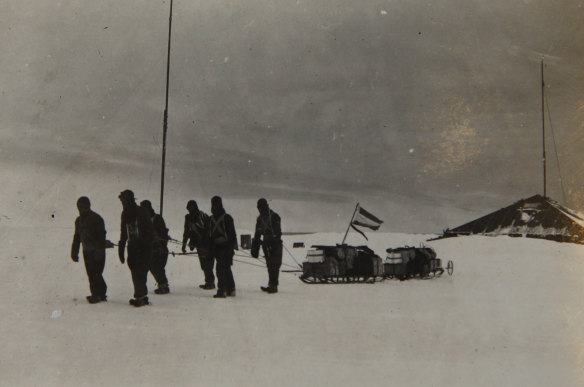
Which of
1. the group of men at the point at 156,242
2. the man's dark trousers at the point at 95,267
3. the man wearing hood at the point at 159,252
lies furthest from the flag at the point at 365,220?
the man's dark trousers at the point at 95,267

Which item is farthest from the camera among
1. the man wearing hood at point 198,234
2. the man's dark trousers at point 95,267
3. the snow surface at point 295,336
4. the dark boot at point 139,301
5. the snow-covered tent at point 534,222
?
the snow-covered tent at point 534,222

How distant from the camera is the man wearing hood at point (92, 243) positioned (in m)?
9.19

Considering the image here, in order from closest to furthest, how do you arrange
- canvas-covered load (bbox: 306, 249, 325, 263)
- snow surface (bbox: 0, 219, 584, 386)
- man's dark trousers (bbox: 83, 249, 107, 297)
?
1. snow surface (bbox: 0, 219, 584, 386)
2. man's dark trousers (bbox: 83, 249, 107, 297)
3. canvas-covered load (bbox: 306, 249, 325, 263)

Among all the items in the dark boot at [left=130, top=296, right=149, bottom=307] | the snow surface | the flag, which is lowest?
the snow surface

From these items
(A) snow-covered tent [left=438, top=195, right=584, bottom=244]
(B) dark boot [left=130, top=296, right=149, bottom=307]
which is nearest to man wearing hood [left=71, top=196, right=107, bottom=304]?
(B) dark boot [left=130, top=296, right=149, bottom=307]

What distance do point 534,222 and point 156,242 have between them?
83.9ft

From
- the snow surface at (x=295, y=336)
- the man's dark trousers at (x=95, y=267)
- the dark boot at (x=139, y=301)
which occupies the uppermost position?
the man's dark trousers at (x=95, y=267)

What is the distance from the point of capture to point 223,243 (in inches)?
424

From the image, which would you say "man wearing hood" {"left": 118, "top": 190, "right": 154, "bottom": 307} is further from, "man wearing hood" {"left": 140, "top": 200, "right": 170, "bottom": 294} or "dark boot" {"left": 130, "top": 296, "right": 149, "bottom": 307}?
"man wearing hood" {"left": 140, "top": 200, "right": 170, "bottom": 294}

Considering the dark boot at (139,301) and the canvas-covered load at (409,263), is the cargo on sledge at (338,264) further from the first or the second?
the dark boot at (139,301)

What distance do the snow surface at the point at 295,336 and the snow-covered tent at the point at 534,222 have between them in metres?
16.4

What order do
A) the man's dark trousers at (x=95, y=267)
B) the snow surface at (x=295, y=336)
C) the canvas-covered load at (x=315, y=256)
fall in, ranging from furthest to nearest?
the canvas-covered load at (x=315, y=256) → the man's dark trousers at (x=95, y=267) → the snow surface at (x=295, y=336)

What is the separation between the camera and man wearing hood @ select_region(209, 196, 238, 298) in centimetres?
1072

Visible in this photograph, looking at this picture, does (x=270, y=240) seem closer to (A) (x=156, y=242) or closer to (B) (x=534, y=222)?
(A) (x=156, y=242)
